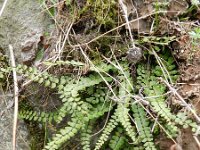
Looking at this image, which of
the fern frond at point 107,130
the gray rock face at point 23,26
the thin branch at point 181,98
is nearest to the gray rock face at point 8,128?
the gray rock face at point 23,26

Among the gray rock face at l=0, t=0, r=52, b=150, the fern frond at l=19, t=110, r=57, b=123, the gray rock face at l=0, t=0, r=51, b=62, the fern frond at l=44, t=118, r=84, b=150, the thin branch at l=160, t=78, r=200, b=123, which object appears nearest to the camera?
the thin branch at l=160, t=78, r=200, b=123

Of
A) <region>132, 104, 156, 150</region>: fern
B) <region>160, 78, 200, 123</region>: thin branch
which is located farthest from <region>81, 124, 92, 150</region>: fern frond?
<region>160, 78, 200, 123</region>: thin branch

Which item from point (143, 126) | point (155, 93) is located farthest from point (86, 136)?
point (155, 93)

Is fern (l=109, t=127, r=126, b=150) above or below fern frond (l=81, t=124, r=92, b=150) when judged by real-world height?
below

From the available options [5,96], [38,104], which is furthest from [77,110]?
[5,96]

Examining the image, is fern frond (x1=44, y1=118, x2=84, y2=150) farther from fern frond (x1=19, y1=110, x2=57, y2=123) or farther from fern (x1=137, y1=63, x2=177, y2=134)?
fern (x1=137, y1=63, x2=177, y2=134)

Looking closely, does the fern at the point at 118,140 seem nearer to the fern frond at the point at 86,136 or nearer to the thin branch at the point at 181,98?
the fern frond at the point at 86,136

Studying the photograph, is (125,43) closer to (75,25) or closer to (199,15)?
(75,25)
